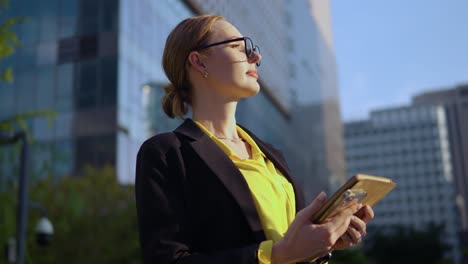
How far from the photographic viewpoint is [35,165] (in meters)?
25.6

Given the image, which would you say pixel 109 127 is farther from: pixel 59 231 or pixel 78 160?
pixel 59 231

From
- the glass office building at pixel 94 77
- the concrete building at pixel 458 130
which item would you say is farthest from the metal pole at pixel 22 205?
the concrete building at pixel 458 130

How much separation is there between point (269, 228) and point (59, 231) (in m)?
17.7

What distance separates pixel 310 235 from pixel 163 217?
490mm

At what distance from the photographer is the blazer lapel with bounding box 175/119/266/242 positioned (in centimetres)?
208

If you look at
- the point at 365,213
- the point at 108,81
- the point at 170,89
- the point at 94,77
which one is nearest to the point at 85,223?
the point at 108,81

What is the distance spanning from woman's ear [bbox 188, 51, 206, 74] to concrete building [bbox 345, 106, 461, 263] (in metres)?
131

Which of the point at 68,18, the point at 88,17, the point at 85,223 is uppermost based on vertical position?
the point at 68,18

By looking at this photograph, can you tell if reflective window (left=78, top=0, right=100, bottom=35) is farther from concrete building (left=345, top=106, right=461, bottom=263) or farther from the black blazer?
concrete building (left=345, top=106, right=461, bottom=263)

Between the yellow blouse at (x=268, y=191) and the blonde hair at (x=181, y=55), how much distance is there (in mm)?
179

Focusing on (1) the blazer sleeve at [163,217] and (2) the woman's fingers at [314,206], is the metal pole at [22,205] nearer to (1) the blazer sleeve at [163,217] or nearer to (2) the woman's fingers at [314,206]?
(1) the blazer sleeve at [163,217]

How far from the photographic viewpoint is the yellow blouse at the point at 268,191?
2113 millimetres

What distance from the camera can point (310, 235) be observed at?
186 cm

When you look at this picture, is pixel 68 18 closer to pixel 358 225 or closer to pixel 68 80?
pixel 68 80
